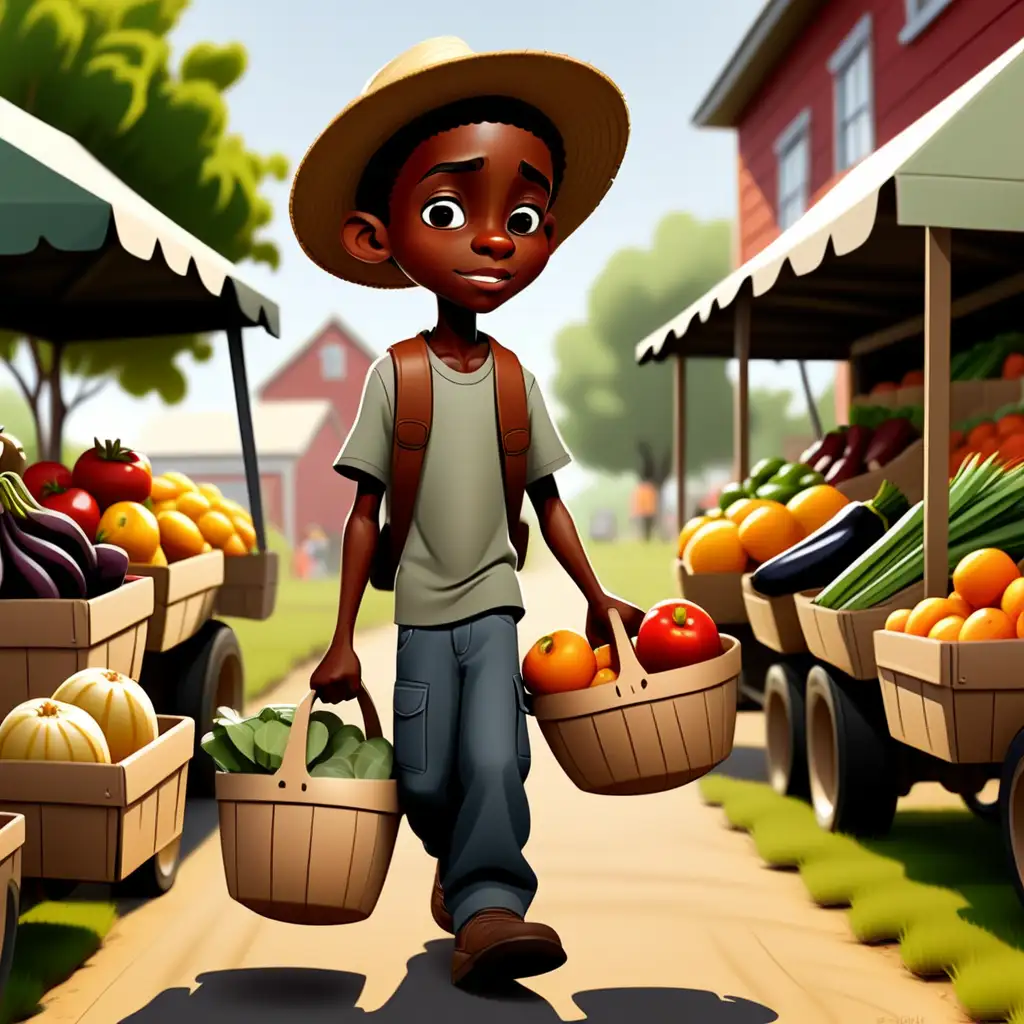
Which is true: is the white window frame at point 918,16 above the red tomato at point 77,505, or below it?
above

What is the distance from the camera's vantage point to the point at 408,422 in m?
3.67

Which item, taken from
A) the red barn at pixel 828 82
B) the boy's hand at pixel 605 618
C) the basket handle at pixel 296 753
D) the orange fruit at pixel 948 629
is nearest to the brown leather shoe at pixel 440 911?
the basket handle at pixel 296 753

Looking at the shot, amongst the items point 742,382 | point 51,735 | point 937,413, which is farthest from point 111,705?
point 742,382

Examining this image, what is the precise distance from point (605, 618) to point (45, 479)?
9.04 ft

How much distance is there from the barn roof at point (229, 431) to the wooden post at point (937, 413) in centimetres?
3509

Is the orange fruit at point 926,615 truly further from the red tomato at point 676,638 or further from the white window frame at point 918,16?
the white window frame at point 918,16

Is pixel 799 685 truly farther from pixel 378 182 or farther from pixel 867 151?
pixel 867 151

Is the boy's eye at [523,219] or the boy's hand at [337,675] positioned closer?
the boy's hand at [337,675]

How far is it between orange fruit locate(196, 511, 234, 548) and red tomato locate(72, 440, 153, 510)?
0.80 metres

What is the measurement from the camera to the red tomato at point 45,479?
17.5ft

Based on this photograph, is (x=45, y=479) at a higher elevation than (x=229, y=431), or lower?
lower

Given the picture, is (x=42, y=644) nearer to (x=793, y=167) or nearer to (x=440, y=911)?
(x=440, y=911)

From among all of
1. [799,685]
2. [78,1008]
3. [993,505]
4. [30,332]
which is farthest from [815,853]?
[30,332]

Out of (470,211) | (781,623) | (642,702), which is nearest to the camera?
(642,702)
